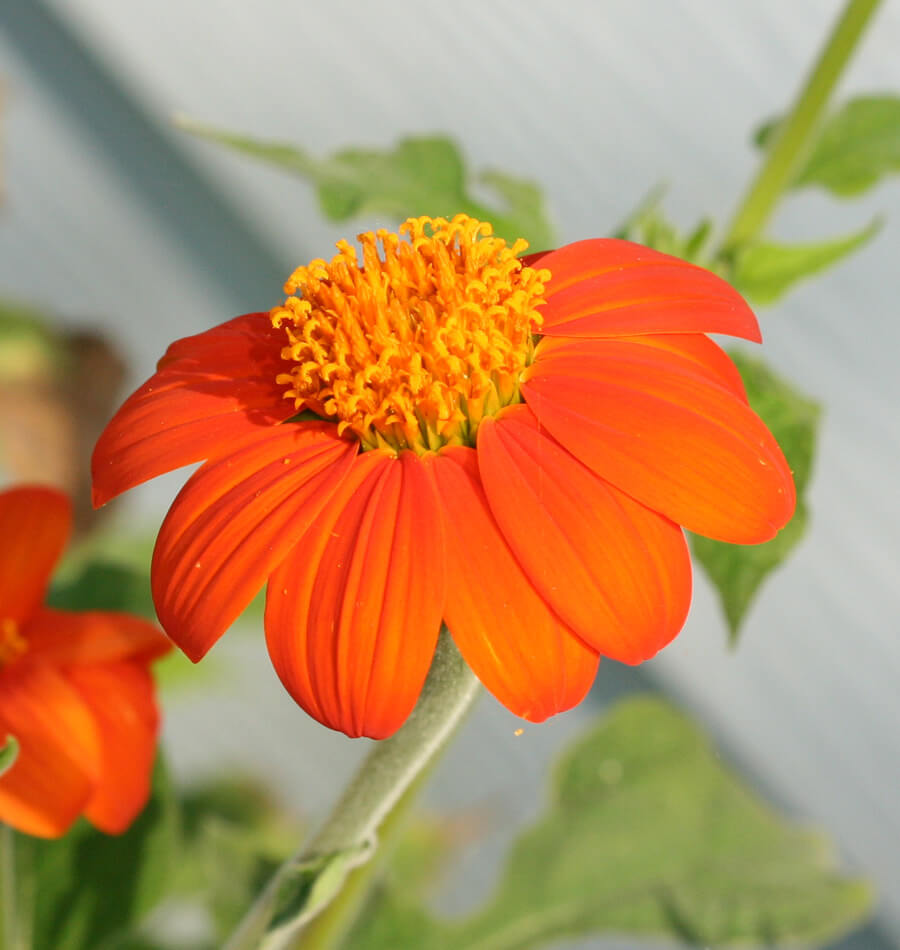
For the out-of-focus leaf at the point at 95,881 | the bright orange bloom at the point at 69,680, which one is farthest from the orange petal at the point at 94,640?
the out-of-focus leaf at the point at 95,881

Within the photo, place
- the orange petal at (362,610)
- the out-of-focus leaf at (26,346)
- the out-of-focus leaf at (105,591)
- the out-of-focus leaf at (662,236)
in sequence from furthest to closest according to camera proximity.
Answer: the out-of-focus leaf at (26,346)
the out-of-focus leaf at (105,591)
the out-of-focus leaf at (662,236)
the orange petal at (362,610)

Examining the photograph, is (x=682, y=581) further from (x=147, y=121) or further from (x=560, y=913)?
(x=147, y=121)

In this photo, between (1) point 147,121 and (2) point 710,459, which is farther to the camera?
(1) point 147,121

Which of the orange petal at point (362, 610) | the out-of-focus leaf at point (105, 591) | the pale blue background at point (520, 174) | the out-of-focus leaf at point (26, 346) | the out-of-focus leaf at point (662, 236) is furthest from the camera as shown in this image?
the out-of-focus leaf at point (26, 346)

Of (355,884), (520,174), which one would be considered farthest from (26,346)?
(355,884)

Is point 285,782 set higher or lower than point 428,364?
lower

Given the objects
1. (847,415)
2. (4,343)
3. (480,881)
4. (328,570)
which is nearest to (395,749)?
(328,570)

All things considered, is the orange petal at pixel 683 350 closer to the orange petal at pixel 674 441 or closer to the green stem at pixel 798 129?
the orange petal at pixel 674 441
